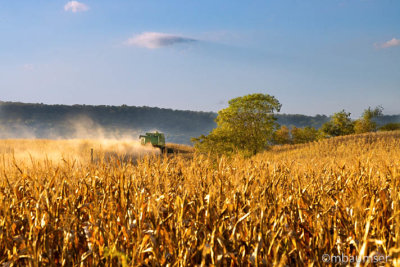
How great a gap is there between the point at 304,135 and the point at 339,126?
6.08 meters

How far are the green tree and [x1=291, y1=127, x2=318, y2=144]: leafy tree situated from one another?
3886cm

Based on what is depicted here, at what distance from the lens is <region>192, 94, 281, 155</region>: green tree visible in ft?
82.8

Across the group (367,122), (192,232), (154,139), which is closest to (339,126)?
(367,122)

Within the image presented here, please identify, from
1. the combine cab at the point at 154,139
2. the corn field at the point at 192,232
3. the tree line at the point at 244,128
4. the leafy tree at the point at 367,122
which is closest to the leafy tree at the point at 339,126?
the leafy tree at the point at 367,122

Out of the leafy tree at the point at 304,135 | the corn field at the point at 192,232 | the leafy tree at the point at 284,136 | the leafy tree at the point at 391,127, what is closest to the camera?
the corn field at the point at 192,232

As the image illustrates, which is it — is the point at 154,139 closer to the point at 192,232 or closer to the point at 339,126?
the point at 339,126

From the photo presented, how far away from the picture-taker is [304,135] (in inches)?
2532

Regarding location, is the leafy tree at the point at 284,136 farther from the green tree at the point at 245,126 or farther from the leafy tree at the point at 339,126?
the green tree at the point at 245,126

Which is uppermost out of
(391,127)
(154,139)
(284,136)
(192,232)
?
(391,127)

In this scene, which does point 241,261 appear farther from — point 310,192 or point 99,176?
point 99,176

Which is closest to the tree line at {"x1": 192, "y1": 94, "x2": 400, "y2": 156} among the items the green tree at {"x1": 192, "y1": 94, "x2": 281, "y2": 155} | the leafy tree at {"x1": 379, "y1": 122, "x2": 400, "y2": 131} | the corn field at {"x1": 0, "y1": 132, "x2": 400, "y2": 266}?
the green tree at {"x1": 192, "y1": 94, "x2": 281, "y2": 155}

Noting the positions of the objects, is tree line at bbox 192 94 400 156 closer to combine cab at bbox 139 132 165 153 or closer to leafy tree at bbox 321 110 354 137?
combine cab at bbox 139 132 165 153

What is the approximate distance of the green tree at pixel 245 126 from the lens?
25.2 metres

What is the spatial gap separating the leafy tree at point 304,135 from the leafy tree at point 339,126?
229 cm
